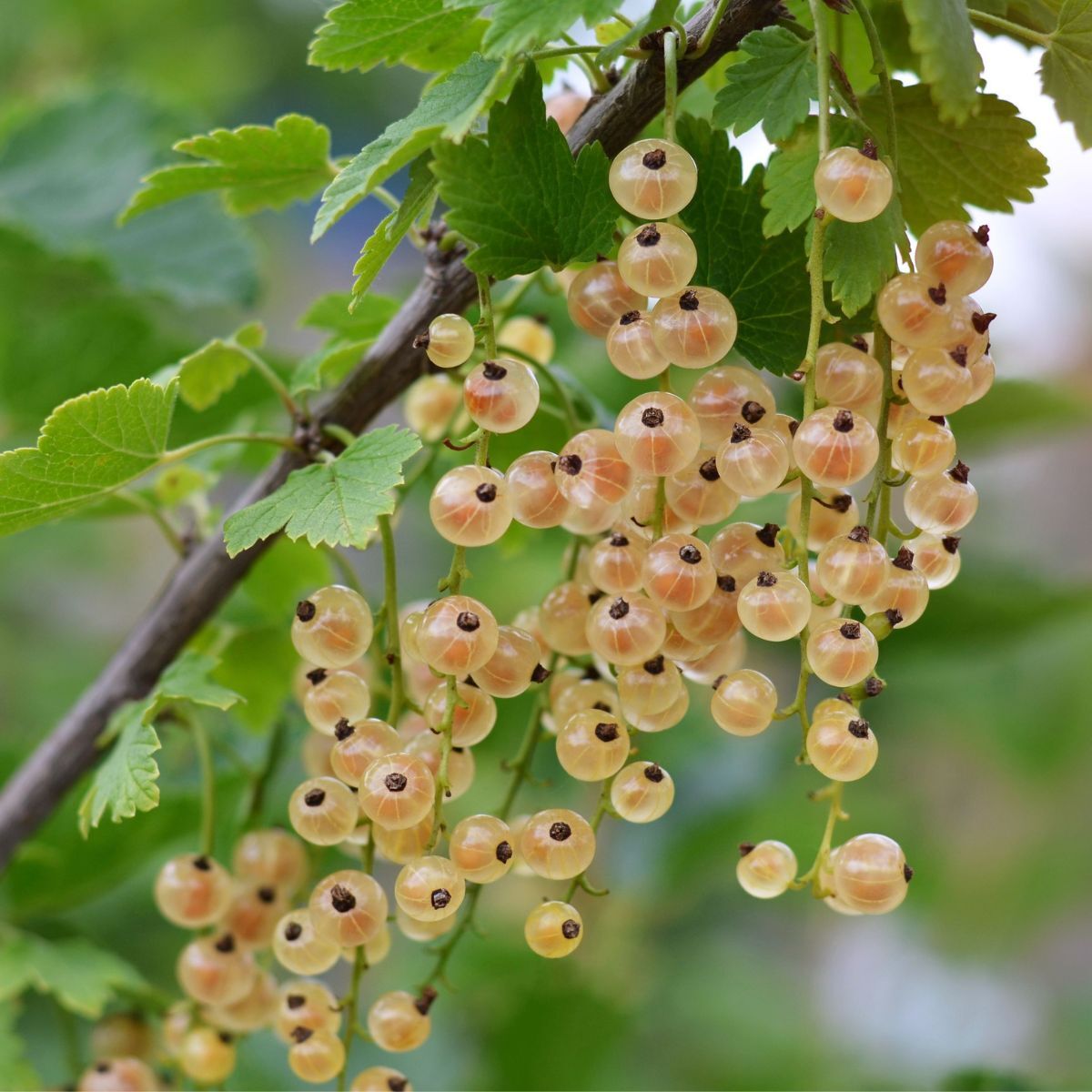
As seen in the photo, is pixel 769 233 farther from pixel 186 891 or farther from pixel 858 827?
pixel 858 827

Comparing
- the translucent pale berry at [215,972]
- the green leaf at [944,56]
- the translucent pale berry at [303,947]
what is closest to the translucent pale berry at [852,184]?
the green leaf at [944,56]

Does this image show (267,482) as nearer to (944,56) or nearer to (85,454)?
(85,454)

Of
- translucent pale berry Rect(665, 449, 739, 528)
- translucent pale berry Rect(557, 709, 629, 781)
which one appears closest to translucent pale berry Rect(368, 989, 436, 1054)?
translucent pale berry Rect(557, 709, 629, 781)

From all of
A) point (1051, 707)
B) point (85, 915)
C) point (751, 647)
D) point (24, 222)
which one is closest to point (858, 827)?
point (751, 647)

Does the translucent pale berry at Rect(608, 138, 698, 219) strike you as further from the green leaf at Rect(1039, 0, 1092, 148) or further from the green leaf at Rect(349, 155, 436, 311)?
the green leaf at Rect(1039, 0, 1092, 148)

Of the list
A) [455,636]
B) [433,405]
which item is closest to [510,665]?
[455,636]

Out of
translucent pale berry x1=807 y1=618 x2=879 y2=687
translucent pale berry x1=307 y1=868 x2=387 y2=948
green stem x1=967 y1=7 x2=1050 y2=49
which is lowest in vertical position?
translucent pale berry x1=307 y1=868 x2=387 y2=948
